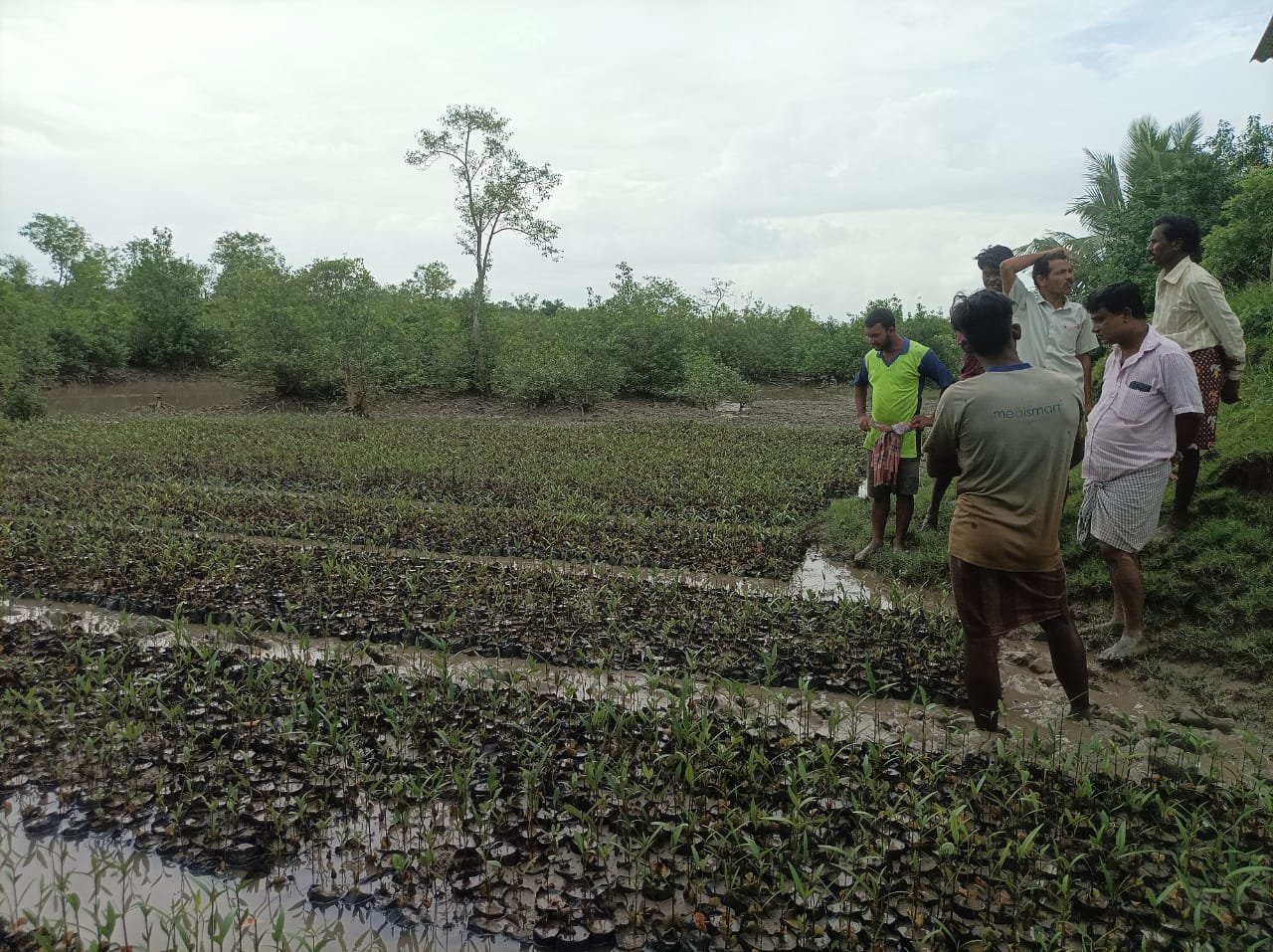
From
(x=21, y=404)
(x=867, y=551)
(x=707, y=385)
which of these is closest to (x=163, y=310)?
(x=21, y=404)

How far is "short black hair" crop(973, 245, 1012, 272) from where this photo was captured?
5.31 metres

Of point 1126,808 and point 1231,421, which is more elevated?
point 1231,421

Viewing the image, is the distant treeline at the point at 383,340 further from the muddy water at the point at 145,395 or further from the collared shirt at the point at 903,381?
the collared shirt at the point at 903,381

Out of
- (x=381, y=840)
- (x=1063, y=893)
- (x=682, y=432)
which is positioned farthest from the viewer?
(x=682, y=432)

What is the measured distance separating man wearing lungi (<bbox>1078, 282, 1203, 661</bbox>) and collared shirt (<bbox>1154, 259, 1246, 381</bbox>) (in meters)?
0.70

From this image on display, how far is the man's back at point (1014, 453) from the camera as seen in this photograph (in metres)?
3.27

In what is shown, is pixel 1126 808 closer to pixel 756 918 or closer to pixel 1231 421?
pixel 756 918

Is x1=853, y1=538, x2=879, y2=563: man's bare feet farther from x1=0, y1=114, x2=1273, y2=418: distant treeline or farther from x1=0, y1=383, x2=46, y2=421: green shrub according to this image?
x1=0, y1=383, x2=46, y2=421: green shrub

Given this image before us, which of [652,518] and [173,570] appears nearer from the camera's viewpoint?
[173,570]

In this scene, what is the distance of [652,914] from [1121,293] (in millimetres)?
3678

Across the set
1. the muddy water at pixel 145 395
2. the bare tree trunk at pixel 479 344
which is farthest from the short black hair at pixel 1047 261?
the muddy water at pixel 145 395

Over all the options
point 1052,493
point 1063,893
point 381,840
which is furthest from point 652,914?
point 1052,493

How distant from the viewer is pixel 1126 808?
117 inches

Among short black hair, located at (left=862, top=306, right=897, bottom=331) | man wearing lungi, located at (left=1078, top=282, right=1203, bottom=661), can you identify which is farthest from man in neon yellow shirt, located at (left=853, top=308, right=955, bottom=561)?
man wearing lungi, located at (left=1078, top=282, right=1203, bottom=661)
